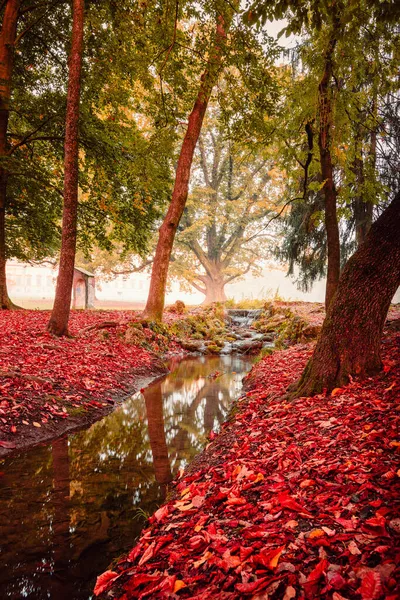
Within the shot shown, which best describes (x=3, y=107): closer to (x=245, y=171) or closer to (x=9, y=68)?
(x=9, y=68)

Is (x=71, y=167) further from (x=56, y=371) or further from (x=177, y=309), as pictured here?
(x=177, y=309)

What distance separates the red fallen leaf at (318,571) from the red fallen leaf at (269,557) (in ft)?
0.66

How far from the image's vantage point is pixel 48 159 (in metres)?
12.7

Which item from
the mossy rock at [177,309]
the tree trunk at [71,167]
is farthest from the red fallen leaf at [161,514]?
the mossy rock at [177,309]

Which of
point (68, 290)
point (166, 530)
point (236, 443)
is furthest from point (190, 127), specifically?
point (166, 530)

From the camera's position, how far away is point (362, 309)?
13.6 feet

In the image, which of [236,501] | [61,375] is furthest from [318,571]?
[61,375]

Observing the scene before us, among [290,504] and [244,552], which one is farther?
[290,504]

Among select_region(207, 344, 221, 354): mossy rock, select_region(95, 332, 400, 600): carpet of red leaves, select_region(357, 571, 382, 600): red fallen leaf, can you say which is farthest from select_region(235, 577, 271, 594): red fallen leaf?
select_region(207, 344, 221, 354): mossy rock

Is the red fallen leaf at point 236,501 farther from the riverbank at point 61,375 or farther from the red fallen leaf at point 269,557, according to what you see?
the riverbank at point 61,375

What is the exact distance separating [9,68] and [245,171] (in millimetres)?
19459

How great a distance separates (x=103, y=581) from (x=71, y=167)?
7.88m

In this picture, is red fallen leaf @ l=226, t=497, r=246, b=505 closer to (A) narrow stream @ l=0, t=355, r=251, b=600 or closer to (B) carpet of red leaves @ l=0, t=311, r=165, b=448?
(A) narrow stream @ l=0, t=355, r=251, b=600

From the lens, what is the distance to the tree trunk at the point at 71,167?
25.1ft
